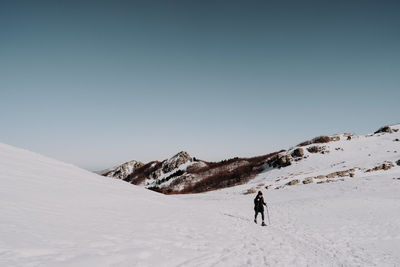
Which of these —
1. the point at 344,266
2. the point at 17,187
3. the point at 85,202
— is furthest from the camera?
the point at 85,202

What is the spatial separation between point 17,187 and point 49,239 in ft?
20.4

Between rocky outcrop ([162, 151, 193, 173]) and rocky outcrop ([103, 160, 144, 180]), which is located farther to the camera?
rocky outcrop ([103, 160, 144, 180])

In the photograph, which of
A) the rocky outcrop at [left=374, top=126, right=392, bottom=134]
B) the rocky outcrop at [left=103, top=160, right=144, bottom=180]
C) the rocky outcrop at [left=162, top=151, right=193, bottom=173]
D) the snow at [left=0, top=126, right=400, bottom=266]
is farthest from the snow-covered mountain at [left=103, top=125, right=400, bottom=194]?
the rocky outcrop at [left=103, top=160, right=144, bottom=180]

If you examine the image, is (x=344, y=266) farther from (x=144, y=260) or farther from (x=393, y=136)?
(x=393, y=136)

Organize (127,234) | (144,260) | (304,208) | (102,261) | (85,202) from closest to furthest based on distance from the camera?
(102,261) → (144,260) → (127,234) → (85,202) → (304,208)

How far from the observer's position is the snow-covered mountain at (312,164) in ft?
113

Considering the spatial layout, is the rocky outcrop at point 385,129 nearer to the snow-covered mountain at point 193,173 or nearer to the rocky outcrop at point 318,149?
the rocky outcrop at point 318,149

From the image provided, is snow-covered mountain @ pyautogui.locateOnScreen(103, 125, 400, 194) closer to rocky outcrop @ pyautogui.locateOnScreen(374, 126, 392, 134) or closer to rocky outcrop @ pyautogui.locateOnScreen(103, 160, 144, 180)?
rocky outcrop @ pyautogui.locateOnScreen(374, 126, 392, 134)

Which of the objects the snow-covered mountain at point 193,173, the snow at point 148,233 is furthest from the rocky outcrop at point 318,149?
the snow at point 148,233

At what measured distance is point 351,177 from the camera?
97.6 ft

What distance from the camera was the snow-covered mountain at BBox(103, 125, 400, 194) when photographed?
34.3m

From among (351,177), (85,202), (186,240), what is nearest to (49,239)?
(186,240)

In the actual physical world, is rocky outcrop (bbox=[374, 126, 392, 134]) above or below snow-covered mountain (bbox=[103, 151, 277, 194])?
above

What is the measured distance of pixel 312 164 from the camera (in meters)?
42.6
